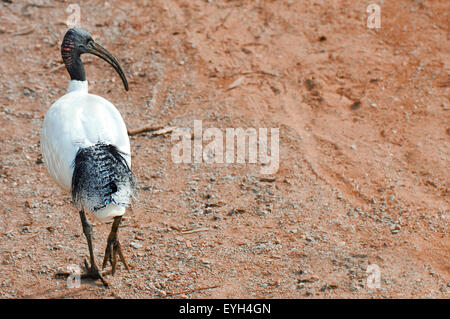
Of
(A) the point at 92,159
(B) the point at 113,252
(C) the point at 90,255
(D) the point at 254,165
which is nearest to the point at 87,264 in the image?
(C) the point at 90,255

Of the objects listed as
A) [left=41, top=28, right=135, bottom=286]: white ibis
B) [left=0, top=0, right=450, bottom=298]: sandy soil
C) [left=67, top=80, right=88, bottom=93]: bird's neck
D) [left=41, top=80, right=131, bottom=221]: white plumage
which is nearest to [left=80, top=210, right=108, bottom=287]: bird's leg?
[left=41, top=28, right=135, bottom=286]: white ibis

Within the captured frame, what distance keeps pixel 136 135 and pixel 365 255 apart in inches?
147

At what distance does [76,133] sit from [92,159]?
0.40 m

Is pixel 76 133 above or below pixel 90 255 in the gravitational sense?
above

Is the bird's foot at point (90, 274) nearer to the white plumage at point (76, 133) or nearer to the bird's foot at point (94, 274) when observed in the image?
the bird's foot at point (94, 274)

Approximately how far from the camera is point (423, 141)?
8.23 metres

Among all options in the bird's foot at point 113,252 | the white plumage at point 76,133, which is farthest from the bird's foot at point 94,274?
the white plumage at point 76,133

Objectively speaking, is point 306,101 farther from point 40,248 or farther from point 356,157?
point 40,248

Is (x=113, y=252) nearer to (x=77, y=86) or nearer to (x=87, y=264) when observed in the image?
(x=87, y=264)

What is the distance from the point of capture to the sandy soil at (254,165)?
6.28 meters

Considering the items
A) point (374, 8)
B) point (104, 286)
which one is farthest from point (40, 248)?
point (374, 8)

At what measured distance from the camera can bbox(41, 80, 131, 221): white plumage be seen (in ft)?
18.8

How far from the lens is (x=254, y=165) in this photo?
26.0 feet

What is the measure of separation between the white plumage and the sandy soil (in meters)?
1.09
